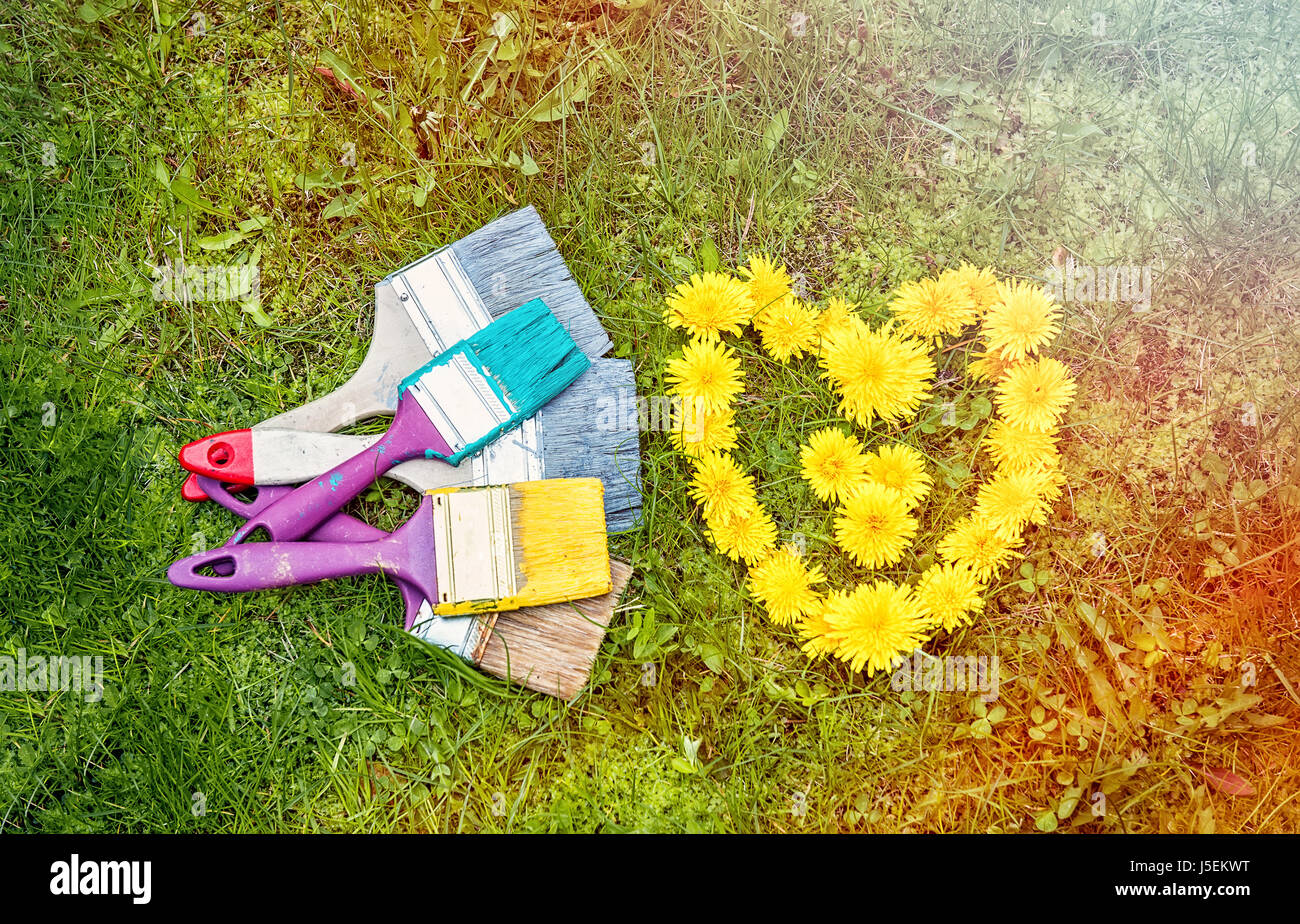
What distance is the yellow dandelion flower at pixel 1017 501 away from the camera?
2146 millimetres

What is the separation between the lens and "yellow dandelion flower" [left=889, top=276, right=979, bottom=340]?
2180mm

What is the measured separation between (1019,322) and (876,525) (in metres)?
0.63

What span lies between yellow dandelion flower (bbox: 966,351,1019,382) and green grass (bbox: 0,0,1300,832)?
0.25 meters

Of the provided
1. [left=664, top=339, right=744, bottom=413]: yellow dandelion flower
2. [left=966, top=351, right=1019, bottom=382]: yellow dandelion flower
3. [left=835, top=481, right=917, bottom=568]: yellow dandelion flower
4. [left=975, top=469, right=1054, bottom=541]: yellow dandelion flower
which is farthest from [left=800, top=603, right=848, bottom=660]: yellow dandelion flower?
[left=966, top=351, right=1019, bottom=382]: yellow dandelion flower

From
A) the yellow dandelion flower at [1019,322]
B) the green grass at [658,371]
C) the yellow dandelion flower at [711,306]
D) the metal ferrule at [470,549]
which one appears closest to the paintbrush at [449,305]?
the green grass at [658,371]

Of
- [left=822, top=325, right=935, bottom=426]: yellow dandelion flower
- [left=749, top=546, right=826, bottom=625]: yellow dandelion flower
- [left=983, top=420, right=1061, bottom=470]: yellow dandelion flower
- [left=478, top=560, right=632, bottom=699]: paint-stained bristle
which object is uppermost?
[left=822, top=325, right=935, bottom=426]: yellow dandelion flower

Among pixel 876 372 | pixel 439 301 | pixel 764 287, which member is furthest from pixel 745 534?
pixel 439 301

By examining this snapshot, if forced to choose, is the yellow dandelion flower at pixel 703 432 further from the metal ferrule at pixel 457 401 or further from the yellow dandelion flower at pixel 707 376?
the metal ferrule at pixel 457 401

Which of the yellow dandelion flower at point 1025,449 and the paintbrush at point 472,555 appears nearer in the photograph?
the paintbrush at point 472,555

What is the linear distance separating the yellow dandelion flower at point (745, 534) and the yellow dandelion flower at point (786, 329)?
42 cm

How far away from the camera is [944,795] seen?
2.12 m

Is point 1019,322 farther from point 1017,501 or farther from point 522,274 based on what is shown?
point 522,274

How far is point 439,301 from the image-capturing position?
85.0 inches

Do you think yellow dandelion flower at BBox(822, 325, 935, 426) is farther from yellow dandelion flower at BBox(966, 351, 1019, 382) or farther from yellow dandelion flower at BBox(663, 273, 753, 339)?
yellow dandelion flower at BBox(663, 273, 753, 339)
